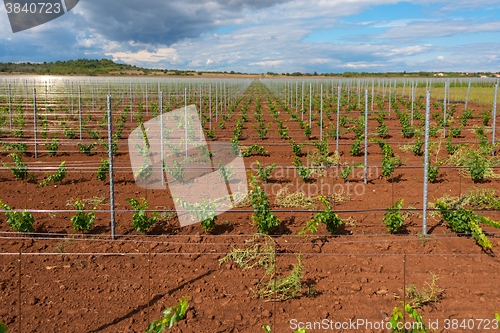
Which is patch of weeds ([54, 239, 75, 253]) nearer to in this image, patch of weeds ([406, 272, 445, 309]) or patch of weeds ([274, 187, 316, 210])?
patch of weeds ([274, 187, 316, 210])

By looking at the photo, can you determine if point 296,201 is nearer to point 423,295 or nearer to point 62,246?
point 423,295

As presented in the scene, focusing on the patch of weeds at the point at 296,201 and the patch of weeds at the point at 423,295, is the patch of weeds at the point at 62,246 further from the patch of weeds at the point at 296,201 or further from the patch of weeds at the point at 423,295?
the patch of weeds at the point at 423,295

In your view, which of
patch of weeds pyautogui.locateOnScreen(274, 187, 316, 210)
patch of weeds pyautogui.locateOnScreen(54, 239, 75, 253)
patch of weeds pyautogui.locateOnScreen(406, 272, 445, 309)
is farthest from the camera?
patch of weeds pyautogui.locateOnScreen(274, 187, 316, 210)

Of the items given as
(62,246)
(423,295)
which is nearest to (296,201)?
(423,295)

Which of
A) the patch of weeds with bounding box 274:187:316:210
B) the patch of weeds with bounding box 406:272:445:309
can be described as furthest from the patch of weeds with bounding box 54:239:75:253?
the patch of weeds with bounding box 406:272:445:309

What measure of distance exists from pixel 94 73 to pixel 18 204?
168ft

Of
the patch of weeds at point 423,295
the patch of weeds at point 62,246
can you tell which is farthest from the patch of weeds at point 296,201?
the patch of weeds at point 62,246

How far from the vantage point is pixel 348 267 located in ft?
15.0

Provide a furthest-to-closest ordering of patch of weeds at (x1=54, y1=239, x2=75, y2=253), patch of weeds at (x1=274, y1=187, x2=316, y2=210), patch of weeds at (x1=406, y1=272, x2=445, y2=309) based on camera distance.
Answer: patch of weeds at (x1=274, y1=187, x2=316, y2=210)
patch of weeds at (x1=54, y1=239, x2=75, y2=253)
patch of weeds at (x1=406, y1=272, x2=445, y2=309)

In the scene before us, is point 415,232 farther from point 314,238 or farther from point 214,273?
point 214,273

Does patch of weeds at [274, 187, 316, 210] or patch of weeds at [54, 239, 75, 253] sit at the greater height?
patch of weeds at [274, 187, 316, 210]

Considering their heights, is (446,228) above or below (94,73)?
below

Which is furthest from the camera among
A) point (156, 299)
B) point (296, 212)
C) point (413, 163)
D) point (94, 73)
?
point (94, 73)

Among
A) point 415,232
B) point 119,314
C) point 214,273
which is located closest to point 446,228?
point 415,232
